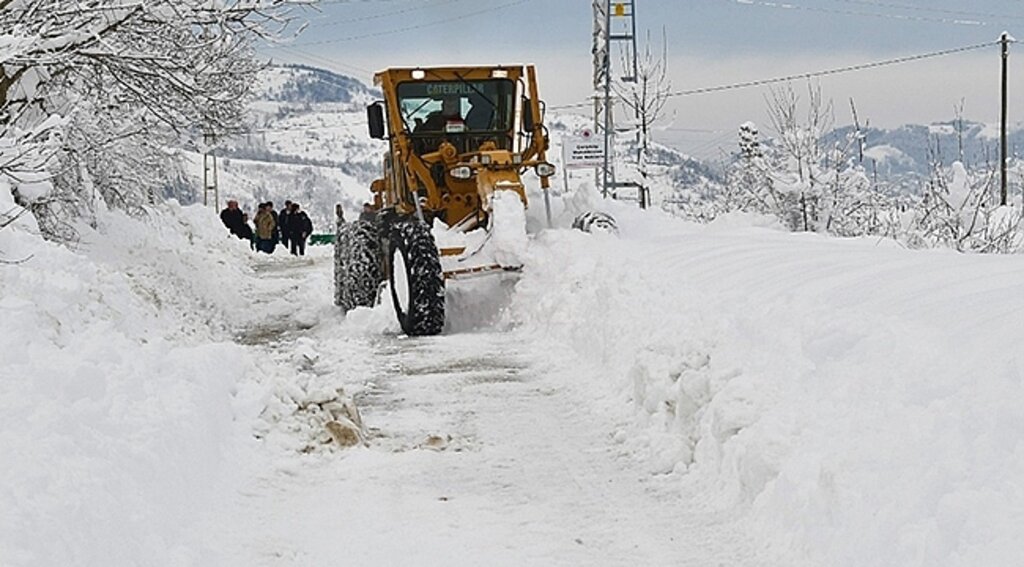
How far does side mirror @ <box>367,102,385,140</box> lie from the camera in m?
12.7

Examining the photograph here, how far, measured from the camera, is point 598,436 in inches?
261

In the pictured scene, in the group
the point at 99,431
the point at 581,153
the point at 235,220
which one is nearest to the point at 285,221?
the point at 235,220

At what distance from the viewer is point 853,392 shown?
4.62 metres

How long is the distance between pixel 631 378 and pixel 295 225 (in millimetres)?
23094

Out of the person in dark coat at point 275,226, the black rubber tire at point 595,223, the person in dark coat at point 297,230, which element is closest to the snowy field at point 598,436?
the black rubber tire at point 595,223

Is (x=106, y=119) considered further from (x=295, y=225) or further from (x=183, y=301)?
(x=295, y=225)

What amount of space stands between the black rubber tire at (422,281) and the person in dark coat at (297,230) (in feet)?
62.4

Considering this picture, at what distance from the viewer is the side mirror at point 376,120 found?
1271 centimetres

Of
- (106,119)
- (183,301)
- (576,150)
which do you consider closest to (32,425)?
(183,301)

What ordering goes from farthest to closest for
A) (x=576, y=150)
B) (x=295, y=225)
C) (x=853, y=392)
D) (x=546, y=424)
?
(x=295, y=225) < (x=576, y=150) < (x=546, y=424) < (x=853, y=392)

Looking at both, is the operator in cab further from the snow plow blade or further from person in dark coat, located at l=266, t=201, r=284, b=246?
person in dark coat, located at l=266, t=201, r=284, b=246

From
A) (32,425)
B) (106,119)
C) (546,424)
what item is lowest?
(546,424)

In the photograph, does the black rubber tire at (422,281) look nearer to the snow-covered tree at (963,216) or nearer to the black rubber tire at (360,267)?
the black rubber tire at (360,267)

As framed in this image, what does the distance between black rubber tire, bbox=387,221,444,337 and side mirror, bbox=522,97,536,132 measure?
2.23 m
